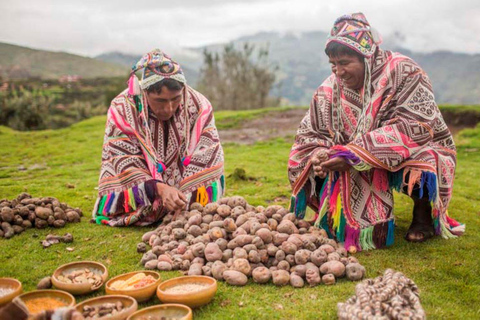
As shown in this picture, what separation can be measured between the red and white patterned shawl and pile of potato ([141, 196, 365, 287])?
387 millimetres

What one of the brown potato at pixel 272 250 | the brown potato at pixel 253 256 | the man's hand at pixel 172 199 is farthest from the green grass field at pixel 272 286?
the man's hand at pixel 172 199

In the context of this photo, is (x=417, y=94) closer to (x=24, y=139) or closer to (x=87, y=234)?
(x=87, y=234)

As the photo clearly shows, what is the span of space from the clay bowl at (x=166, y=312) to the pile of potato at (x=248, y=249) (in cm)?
74

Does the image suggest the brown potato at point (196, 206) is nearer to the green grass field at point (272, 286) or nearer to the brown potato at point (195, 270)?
the green grass field at point (272, 286)

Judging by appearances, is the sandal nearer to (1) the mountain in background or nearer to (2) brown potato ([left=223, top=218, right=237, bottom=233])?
(2) brown potato ([left=223, top=218, right=237, bottom=233])

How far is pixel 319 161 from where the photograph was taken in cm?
463

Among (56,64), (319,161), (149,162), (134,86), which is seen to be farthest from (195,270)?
(56,64)

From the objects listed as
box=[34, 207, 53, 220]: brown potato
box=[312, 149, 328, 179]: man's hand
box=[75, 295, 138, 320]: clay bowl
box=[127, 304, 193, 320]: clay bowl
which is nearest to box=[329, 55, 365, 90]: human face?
box=[312, 149, 328, 179]: man's hand

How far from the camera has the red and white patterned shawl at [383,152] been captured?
14.6 ft

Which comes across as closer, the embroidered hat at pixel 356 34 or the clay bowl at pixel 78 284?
the clay bowl at pixel 78 284

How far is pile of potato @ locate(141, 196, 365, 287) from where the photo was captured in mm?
3768

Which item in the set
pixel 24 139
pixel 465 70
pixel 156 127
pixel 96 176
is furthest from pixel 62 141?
pixel 465 70

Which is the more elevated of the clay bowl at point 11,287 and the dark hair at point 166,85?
the dark hair at point 166,85

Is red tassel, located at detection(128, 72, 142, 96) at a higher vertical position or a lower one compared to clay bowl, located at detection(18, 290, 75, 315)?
higher
